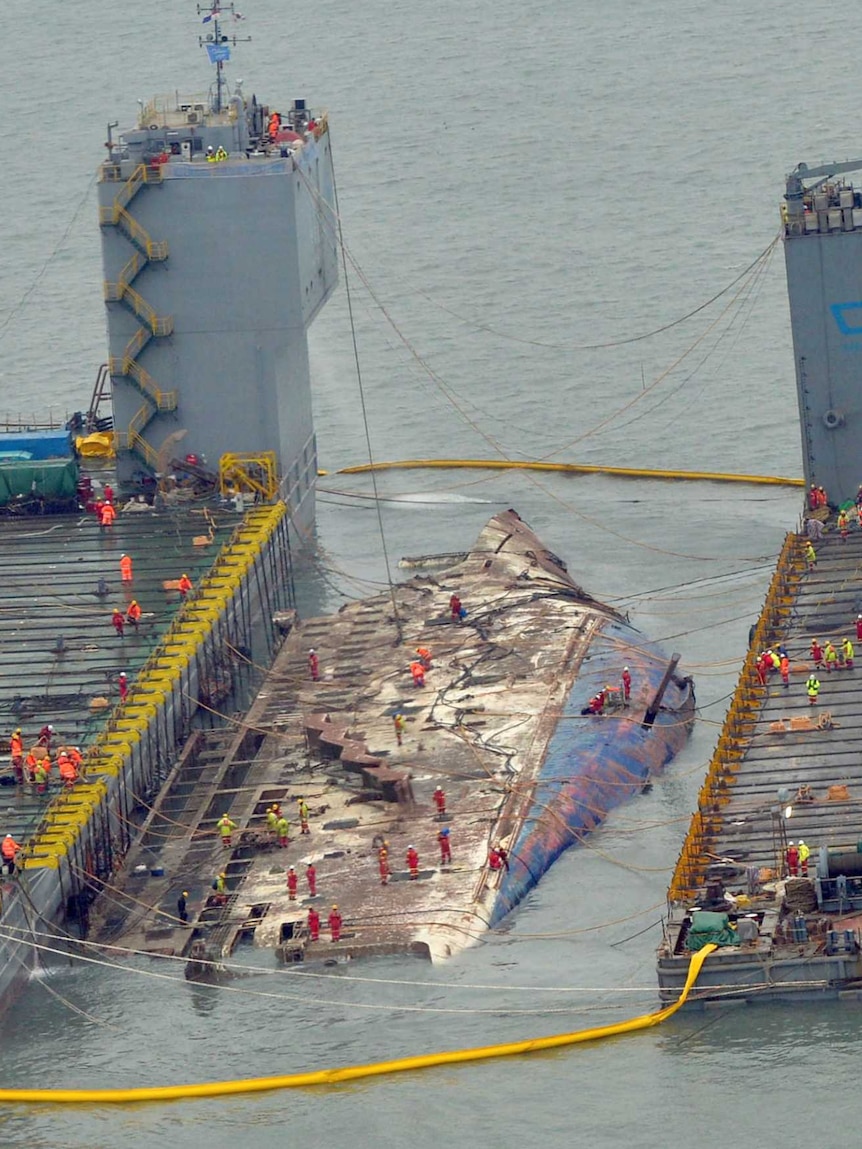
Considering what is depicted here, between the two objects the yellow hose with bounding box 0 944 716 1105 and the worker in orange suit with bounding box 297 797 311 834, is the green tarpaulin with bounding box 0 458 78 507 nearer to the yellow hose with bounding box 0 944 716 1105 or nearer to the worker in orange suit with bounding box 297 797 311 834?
the worker in orange suit with bounding box 297 797 311 834

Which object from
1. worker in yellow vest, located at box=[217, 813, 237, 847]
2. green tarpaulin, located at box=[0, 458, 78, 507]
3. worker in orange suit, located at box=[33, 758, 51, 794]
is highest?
green tarpaulin, located at box=[0, 458, 78, 507]

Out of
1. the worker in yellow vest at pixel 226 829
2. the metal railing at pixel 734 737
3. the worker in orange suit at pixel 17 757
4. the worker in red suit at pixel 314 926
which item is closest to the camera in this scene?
the metal railing at pixel 734 737

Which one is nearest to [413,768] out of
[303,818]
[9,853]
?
[303,818]

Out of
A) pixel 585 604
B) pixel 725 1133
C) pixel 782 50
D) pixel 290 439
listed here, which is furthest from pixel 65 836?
pixel 782 50

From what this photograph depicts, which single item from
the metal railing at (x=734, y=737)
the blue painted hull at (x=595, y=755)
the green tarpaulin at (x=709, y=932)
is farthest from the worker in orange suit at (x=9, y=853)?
the green tarpaulin at (x=709, y=932)

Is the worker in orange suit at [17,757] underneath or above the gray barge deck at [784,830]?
above

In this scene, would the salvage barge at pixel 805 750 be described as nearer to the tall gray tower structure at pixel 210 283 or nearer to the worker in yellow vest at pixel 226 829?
the worker in yellow vest at pixel 226 829

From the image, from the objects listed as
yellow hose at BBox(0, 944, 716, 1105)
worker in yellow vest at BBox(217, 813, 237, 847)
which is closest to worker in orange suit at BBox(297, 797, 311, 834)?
worker in yellow vest at BBox(217, 813, 237, 847)
